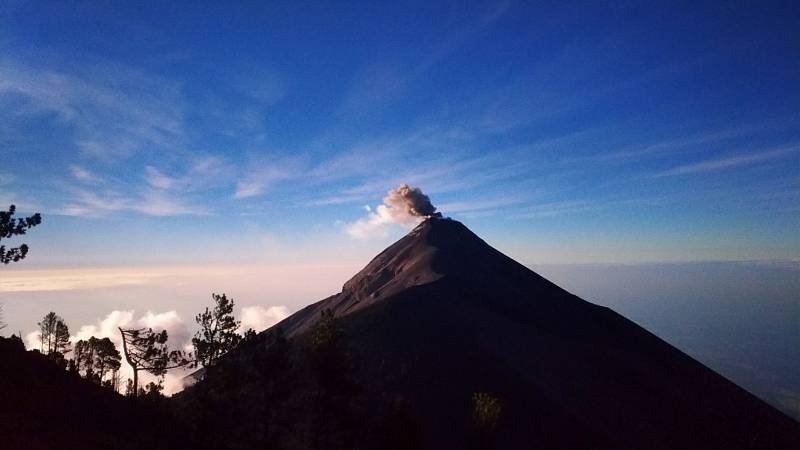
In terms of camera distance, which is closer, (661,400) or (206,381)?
(206,381)

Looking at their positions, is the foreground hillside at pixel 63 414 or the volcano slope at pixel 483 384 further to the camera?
the volcano slope at pixel 483 384

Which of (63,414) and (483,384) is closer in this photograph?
(63,414)

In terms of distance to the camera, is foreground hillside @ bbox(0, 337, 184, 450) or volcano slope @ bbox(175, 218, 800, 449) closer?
foreground hillside @ bbox(0, 337, 184, 450)

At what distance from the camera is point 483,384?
88.1 m

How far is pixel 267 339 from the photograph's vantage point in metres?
33.0

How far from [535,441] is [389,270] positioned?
113856mm

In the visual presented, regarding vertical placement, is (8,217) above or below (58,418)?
above

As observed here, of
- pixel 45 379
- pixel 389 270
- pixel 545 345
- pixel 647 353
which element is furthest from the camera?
pixel 389 270

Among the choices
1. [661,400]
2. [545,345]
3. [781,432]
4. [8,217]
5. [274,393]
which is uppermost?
[8,217]

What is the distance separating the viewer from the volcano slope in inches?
1309

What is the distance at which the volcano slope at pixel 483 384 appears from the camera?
33.2m

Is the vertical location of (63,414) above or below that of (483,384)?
above

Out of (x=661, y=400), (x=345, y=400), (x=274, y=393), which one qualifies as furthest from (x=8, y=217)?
(x=661, y=400)

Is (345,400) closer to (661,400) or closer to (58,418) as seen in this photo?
(58,418)
